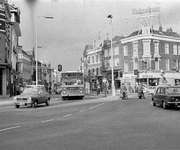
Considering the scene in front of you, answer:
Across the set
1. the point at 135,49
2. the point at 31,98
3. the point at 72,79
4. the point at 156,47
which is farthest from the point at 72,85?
the point at 156,47

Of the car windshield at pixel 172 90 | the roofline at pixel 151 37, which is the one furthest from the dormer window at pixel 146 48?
the car windshield at pixel 172 90

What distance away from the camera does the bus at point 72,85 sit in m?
28.4

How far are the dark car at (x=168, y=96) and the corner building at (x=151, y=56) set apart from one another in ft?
113

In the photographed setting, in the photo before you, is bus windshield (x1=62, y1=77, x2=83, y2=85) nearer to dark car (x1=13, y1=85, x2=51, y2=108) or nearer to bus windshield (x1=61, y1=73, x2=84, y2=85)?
bus windshield (x1=61, y1=73, x2=84, y2=85)

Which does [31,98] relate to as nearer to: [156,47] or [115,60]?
[156,47]

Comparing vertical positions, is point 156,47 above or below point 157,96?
above

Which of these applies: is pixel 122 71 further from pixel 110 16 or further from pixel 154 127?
pixel 154 127

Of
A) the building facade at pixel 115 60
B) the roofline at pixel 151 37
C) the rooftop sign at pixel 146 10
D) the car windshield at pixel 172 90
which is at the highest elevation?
the rooftop sign at pixel 146 10

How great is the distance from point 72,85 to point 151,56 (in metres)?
29.5

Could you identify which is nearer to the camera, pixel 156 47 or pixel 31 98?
pixel 31 98

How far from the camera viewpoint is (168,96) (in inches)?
650

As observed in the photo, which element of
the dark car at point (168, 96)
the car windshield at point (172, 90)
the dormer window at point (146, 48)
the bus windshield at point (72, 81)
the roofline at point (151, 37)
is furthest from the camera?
the roofline at point (151, 37)

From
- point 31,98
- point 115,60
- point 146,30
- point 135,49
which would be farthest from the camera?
point 115,60

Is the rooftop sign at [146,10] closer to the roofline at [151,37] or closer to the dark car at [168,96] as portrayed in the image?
the roofline at [151,37]
